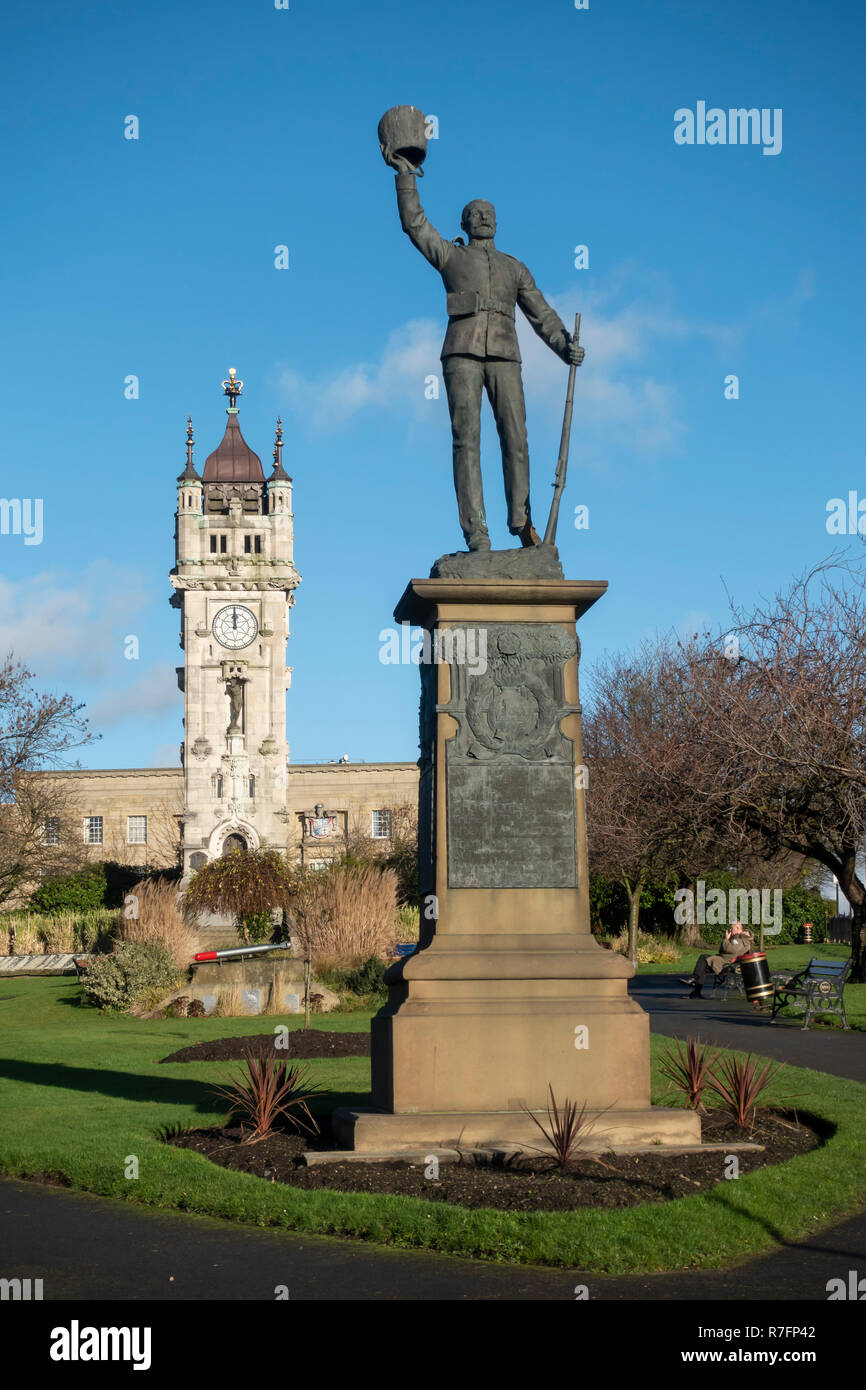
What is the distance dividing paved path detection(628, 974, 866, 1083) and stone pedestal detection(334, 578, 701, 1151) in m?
6.10

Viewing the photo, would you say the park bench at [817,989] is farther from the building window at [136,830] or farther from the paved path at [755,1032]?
the building window at [136,830]

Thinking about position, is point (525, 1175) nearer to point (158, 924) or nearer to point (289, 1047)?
point (289, 1047)

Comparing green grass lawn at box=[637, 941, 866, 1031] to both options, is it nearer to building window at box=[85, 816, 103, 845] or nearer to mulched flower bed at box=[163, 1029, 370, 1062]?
mulched flower bed at box=[163, 1029, 370, 1062]

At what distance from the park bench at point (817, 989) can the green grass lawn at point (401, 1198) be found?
243 inches

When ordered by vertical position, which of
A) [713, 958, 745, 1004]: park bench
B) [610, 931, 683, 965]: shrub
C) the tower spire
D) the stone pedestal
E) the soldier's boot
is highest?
the tower spire

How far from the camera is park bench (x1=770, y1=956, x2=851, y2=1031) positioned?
2089 centimetres

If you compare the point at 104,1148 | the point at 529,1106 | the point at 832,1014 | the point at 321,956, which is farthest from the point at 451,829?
the point at 321,956

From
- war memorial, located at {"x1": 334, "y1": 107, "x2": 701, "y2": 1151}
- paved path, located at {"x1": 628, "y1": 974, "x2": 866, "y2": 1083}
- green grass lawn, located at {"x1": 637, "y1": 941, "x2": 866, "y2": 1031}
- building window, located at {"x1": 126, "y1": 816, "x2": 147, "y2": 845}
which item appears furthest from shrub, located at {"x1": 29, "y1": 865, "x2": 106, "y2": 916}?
war memorial, located at {"x1": 334, "y1": 107, "x2": 701, "y2": 1151}

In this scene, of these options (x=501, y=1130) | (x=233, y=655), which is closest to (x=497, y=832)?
(x=501, y=1130)

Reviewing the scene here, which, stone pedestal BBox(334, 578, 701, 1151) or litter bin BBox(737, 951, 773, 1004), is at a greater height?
stone pedestal BBox(334, 578, 701, 1151)

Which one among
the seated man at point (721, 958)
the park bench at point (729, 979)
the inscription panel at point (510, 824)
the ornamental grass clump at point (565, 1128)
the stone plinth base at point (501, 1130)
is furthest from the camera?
the park bench at point (729, 979)

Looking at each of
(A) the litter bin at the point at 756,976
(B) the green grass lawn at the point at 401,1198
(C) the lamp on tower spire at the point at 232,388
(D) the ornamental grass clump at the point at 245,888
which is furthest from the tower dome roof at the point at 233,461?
(B) the green grass lawn at the point at 401,1198

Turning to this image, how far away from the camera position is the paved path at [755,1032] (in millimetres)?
16469
